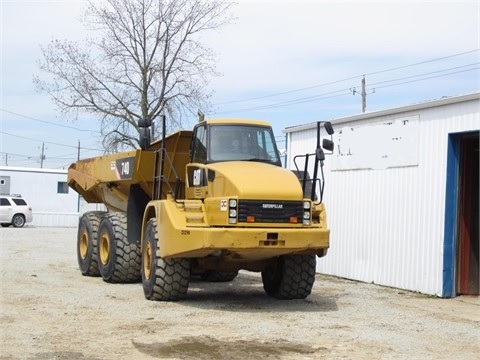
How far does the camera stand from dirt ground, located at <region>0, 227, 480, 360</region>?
7.75 m

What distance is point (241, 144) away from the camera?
447 inches

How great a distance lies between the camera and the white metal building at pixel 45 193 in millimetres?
41844

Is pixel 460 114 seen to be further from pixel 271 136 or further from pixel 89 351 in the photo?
pixel 89 351

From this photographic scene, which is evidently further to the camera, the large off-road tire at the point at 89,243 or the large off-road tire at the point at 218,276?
the large off-road tire at the point at 89,243

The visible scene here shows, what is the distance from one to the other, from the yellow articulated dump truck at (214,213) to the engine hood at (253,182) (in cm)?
1

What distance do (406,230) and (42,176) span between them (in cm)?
3301

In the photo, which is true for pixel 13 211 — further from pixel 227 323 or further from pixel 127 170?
pixel 227 323

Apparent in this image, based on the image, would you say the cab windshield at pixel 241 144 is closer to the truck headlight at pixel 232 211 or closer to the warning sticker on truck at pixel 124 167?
the truck headlight at pixel 232 211

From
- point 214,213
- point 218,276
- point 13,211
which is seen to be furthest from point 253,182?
point 13,211

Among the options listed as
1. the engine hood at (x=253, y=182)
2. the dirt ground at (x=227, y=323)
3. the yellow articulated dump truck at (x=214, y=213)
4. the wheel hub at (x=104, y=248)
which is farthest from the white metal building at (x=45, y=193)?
the engine hood at (x=253, y=182)

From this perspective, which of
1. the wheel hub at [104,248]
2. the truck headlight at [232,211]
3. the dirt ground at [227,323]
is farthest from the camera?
the wheel hub at [104,248]

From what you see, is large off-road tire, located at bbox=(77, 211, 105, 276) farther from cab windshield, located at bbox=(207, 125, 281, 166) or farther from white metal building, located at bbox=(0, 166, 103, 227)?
white metal building, located at bbox=(0, 166, 103, 227)

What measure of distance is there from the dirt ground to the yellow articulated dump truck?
0.50 metres

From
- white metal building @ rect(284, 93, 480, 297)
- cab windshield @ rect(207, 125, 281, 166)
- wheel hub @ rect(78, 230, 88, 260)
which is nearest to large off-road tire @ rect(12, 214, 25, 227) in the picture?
wheel hub @ rect(78, 230, 88, 260)
